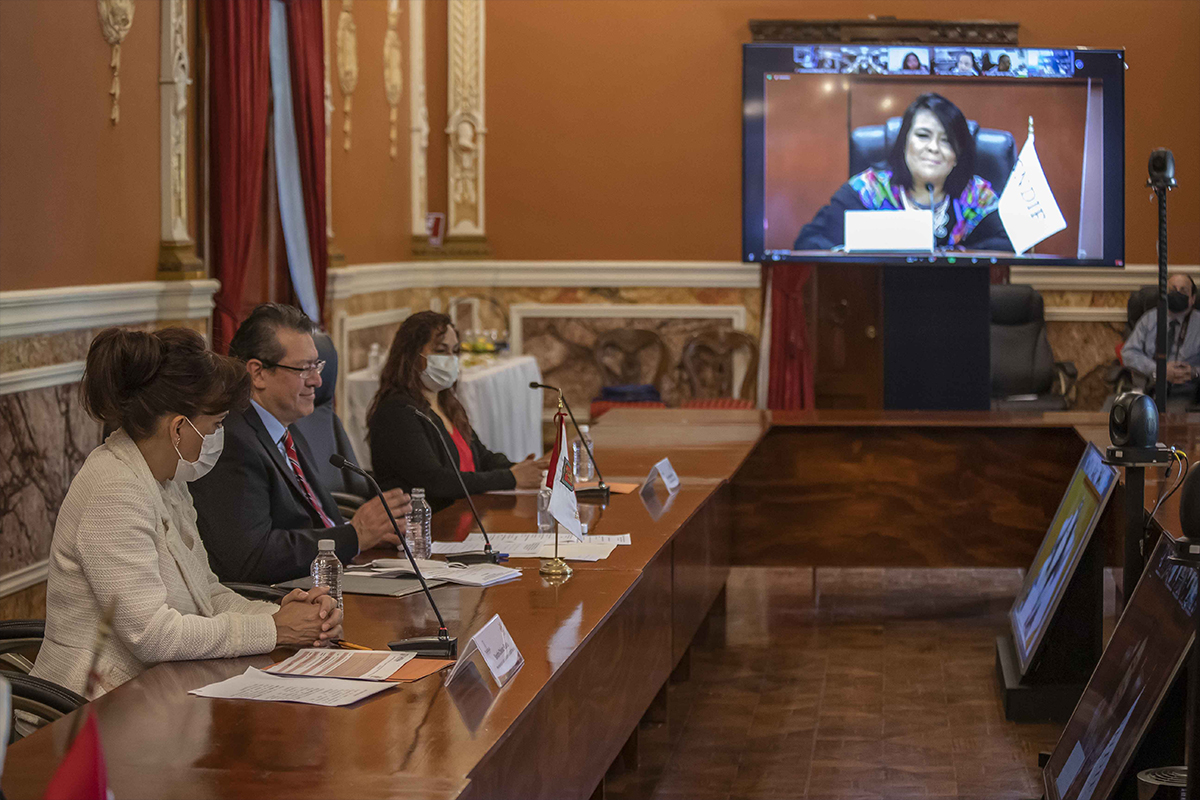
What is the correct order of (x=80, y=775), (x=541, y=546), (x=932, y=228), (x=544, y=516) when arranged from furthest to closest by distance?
1. (x=932, y=228)
2. (x=544, y=516)
3. (x=541, y=546)
4. (x=80, y=775)

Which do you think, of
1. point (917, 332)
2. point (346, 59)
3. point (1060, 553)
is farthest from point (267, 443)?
point (917, 332)

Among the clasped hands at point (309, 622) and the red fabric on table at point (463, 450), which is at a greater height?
the red fabric on table at point (463, 450)

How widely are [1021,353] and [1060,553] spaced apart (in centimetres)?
413

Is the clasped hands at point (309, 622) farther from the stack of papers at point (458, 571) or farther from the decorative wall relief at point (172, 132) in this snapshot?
the decorative wall relief at point (172, 132)

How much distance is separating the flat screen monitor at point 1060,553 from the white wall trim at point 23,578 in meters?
2.80

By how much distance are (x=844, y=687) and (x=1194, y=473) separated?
2492mm

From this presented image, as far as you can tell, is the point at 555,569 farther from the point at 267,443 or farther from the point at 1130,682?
the point at 1130,682

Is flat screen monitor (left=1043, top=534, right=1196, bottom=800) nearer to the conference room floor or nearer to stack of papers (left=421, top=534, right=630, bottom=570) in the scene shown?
the conference room floor

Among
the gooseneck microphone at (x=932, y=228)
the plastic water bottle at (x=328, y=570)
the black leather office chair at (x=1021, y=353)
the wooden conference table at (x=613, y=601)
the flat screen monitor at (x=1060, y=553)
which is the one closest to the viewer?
the wooden conference table at (x=613, y=601)

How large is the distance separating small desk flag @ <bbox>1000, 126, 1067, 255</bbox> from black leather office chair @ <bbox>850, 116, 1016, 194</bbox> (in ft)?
0.20

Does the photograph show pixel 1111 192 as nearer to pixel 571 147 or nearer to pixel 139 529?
pixel 571 147

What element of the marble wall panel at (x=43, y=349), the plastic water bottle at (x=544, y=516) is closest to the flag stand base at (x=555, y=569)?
the plastic water bottle at (x=544, y=516)

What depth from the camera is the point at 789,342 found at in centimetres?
789

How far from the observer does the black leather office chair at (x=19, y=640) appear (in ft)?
7.62
